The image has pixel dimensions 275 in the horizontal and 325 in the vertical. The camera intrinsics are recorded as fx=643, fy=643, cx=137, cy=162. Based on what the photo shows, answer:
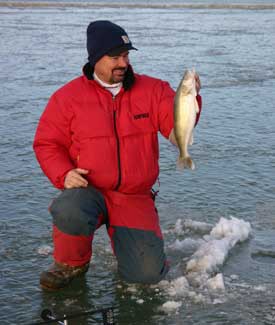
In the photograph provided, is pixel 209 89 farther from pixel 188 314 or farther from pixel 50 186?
pixel 188 314

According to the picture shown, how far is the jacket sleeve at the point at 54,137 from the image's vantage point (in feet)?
14.8

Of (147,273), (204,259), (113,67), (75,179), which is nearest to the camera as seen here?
(75,179)

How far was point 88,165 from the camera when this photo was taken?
4.48m

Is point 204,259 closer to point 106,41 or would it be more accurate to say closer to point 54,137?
point 54,137

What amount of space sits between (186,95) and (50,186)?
3.31 meters

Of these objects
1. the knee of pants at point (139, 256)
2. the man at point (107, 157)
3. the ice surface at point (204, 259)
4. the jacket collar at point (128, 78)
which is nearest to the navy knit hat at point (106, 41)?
the man at point (107, 157)

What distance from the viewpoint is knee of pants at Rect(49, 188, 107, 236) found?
4.35m

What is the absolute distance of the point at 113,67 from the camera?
15.0ft

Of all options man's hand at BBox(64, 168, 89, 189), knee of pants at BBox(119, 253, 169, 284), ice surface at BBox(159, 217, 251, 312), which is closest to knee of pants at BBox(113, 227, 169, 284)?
knee of pants at BBox(119, 253, 169, 284)

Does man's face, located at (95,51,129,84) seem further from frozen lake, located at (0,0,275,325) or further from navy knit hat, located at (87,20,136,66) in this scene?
frozen lake, located at (0,0,275,325)

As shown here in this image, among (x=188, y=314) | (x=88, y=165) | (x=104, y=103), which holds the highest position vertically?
(x=104, y=103)

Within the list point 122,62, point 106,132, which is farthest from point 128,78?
point 106,132

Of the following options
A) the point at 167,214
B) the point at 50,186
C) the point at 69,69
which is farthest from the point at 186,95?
the point at 69,69

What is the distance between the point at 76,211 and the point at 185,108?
1155mm
